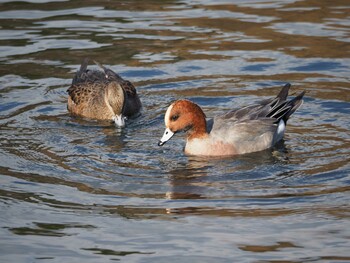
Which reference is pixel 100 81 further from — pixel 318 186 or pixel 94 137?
pixel 318 186

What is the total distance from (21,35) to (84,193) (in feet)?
21.9

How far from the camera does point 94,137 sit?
435 inches

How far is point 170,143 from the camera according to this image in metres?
10.8

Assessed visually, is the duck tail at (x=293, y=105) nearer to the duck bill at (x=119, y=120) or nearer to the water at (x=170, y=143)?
the water at (x=170, y=143)

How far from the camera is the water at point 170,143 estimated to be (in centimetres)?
755

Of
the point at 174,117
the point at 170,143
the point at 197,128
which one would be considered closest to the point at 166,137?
the point at 174,117

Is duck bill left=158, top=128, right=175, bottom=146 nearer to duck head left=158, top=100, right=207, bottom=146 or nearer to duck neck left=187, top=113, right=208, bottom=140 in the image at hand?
duck head left=158, top=100, right=207, bottom=146

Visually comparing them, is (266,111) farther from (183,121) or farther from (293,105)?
(183,121)

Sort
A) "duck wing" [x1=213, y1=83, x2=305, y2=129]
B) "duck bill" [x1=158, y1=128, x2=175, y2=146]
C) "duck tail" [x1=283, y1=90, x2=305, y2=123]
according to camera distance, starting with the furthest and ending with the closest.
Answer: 1. "duck tail" [x1=283, y1=90, x2=305, y2=123]
2. "duck wing" [x1=213, y1=83, x2=305, y2=129]
3. "duck bill" [x1=158, y1=128, x2=175, y2=146]

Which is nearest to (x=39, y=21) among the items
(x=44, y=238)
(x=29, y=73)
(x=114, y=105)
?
(x=29, y=73)

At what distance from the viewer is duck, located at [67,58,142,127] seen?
11969 mm

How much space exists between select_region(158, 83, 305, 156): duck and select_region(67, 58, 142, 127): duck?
5.22 ft

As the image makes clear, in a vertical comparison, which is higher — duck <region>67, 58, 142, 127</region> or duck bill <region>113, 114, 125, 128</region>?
duck <region>67, 58, 142, 127</region>

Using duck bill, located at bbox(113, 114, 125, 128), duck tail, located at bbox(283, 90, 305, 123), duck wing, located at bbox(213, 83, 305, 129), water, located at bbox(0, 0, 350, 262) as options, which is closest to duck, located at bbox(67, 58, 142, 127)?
duck bill, located at bbox(113, 114, 125, 128)
